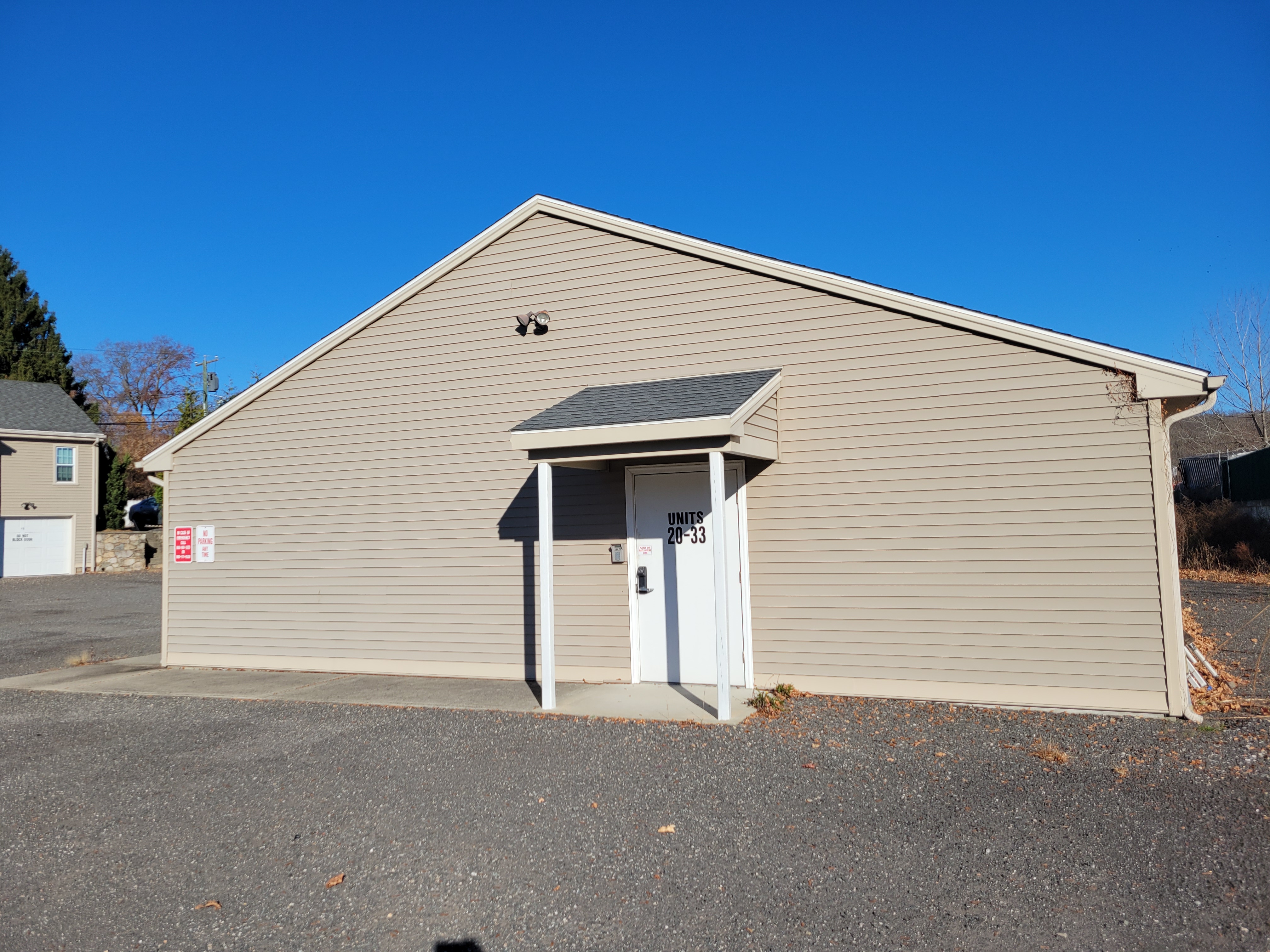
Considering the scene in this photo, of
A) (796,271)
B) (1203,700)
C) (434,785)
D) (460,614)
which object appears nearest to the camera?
(434,785)

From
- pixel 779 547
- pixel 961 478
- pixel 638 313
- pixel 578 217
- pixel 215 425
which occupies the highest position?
pixel 578 217

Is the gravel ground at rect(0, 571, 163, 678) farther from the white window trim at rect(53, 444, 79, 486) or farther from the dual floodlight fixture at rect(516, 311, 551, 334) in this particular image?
the dual floodlight fixture at rect(516, 311, 551, 334)

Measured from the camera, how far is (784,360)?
8.34 meters

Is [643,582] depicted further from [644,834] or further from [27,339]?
[27,339]

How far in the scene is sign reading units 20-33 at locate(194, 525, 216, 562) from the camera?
36.3 feet

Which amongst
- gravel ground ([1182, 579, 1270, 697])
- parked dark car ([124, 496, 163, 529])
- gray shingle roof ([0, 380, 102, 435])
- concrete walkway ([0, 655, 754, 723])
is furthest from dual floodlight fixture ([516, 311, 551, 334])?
parked dark car ([124, 496, 163, 529])

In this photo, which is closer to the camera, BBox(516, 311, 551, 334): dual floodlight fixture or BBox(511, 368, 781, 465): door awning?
BBox(511, 368, 781, 465): door awning

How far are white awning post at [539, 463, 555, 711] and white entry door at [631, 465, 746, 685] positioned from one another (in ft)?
3.82

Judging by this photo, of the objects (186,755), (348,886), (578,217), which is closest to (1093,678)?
(348,886)

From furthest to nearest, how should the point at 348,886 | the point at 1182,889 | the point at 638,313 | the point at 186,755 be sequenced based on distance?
the point at 638,313 < the point at 186,755 < the point at 348,886 < the point at 1182,889

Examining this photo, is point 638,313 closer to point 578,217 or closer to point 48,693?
point 578,217

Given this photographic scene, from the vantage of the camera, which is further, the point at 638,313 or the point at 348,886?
the point at 638,313

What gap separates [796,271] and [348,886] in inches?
250

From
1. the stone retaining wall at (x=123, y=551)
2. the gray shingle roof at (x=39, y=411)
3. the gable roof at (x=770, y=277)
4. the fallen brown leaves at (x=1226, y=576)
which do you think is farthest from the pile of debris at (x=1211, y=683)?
the gray shingle roof at (x=39, y=411)
